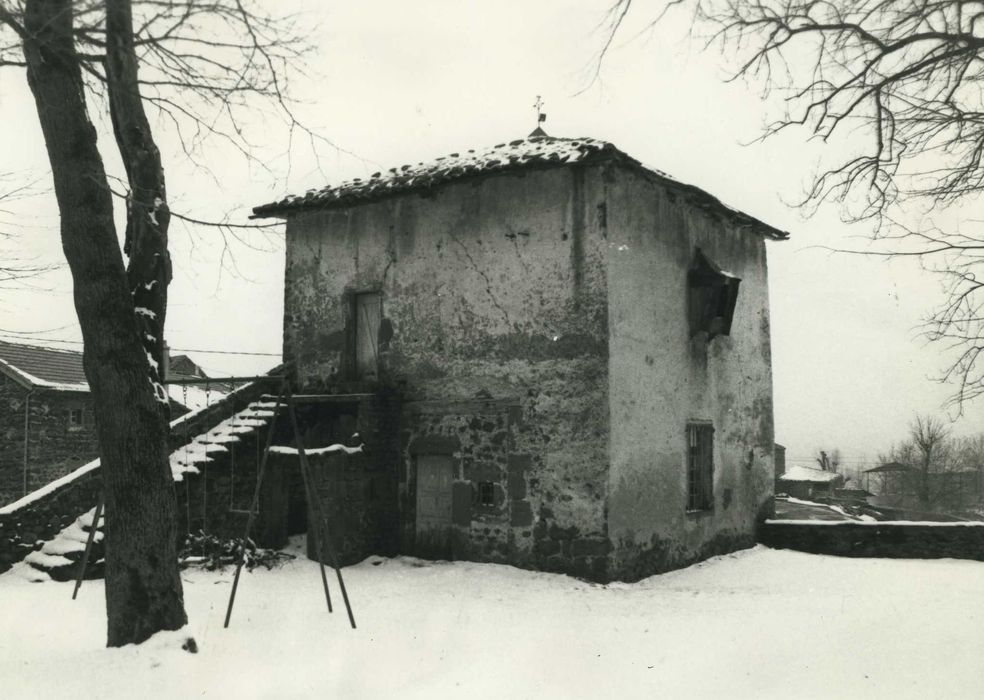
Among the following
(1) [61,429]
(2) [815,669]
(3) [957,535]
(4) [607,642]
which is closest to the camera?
(2) [815,669]

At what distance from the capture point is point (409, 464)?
12.2m

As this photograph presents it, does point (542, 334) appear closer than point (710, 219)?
Yes

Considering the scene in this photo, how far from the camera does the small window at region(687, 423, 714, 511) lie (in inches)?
500

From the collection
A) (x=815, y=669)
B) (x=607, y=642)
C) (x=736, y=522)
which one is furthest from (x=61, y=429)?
(x=815, y=669)

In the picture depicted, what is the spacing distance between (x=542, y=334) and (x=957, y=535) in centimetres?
755

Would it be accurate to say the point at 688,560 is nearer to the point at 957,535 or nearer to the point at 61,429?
the point at 957,535

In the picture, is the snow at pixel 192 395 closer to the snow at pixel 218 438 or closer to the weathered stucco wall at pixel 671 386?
the snow at pixel 218 438

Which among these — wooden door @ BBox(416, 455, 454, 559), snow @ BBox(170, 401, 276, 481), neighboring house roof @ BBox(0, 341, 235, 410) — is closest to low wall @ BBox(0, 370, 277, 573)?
snow @ BBox(170, 401, 276, 481)

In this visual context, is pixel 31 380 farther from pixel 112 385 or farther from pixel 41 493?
pixel 112 385

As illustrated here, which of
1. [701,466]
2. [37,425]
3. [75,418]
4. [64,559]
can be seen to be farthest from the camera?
[75,418]

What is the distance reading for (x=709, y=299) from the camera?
1277cm

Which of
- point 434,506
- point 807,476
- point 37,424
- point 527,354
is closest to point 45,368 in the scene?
point 37,424

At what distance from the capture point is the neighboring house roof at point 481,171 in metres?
10.8

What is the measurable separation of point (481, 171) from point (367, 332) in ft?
11.2
